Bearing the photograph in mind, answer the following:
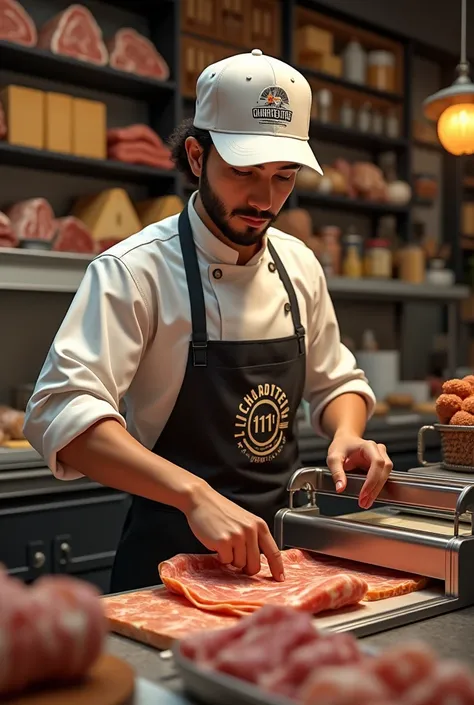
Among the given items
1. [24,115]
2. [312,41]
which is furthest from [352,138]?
[24,115]

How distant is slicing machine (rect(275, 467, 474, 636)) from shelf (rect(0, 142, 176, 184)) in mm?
2175

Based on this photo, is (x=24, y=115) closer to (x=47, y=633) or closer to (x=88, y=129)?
(x=88, y=129)

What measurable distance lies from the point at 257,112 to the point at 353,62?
3357mm

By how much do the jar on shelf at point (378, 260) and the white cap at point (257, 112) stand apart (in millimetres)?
2923

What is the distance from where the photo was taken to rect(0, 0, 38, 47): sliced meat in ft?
10.9

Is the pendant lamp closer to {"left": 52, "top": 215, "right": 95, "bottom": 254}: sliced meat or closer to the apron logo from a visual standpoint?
the apron logo

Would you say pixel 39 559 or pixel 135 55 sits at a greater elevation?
pixel 135 55

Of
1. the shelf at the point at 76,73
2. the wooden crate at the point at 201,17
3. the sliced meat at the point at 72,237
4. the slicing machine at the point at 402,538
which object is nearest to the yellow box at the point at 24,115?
the shelf at the point at 76,73

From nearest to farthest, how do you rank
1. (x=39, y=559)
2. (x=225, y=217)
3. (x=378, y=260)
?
1. (x=225, y=217)
2. (x=39, y=559)
3. (x=378, y=260)

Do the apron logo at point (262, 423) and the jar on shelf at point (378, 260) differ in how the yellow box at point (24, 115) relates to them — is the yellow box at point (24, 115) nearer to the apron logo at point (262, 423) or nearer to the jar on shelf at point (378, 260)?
the apron logo at point (262, 423)

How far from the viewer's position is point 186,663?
2.88 ft

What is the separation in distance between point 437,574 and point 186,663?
2.13 ft

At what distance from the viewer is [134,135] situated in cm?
369

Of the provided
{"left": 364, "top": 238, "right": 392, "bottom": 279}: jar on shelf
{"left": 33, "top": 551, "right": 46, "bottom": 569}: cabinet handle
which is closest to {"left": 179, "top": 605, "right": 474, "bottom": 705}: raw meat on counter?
{"left": 33, "top": 551, "right": 46, "bottom": 569}: cabinet handle
